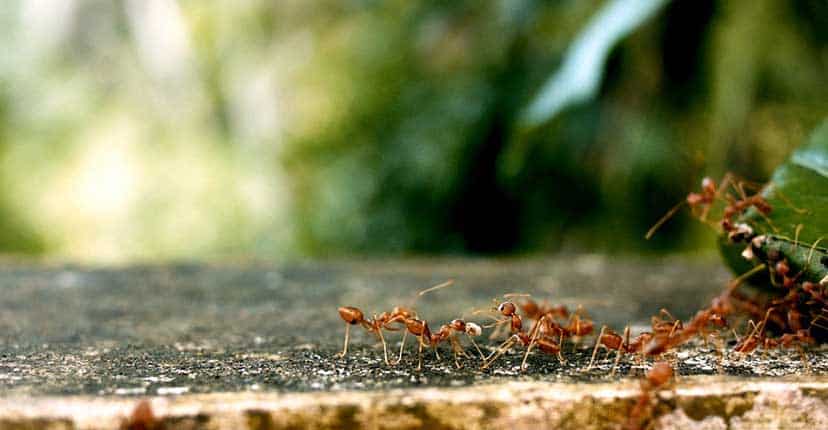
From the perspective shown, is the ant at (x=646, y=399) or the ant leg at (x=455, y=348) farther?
the ant leg at (x=455, y=348)

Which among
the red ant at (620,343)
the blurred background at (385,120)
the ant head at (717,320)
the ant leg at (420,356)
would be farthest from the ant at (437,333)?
the blurred background at (385,120)

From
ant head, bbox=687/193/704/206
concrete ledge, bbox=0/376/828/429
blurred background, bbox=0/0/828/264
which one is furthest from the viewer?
blurred background, bbox=0/0/828/264

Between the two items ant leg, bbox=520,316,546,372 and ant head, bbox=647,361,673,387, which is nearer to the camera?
ant head, bbox=647,361,673,387

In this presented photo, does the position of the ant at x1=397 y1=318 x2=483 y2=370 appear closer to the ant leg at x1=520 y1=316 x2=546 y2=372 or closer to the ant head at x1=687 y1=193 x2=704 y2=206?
the ant leg at x1=520 y1=316 x2=546 y2=372

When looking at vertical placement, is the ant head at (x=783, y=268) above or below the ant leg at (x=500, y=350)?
above

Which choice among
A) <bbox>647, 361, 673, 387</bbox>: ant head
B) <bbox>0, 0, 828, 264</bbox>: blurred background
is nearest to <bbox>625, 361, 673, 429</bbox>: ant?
<bbox>647, 361, 673, 387</bbox>: ant head

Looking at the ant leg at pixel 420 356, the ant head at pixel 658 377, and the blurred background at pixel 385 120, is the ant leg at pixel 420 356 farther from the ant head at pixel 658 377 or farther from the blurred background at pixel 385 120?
the blurred background at pixel 385 120

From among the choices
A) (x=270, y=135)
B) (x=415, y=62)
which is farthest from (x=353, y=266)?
(x=270, y=135)

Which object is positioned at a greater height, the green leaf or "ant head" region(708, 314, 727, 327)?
the green leaf
